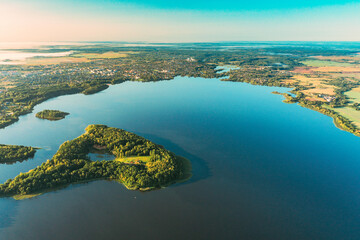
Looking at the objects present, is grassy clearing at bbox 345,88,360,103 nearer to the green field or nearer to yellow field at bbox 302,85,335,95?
the green field

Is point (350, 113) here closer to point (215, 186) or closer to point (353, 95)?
point (353, 95)

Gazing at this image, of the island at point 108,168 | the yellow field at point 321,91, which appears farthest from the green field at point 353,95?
the island at point 108,168

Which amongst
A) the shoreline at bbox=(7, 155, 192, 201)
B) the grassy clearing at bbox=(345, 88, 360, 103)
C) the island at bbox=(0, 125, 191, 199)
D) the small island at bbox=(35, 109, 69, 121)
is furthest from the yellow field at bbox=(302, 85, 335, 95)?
the small island at bbox=(35, 109, 69, 121)

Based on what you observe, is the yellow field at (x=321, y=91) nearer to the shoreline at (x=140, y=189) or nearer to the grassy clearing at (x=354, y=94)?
the grassy clearing at (x=354, y=94)

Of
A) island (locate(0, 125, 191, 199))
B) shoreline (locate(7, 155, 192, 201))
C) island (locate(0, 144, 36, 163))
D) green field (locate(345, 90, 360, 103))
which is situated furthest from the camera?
green field (locate(345, 90, 360, 103))

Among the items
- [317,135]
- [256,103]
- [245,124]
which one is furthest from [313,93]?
[245,124]

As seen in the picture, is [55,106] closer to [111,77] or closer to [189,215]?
[111,77]

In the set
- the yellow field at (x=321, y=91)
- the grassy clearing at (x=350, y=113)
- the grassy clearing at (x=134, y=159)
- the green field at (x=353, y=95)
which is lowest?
the grassy clearing at (x=134, y=159)
